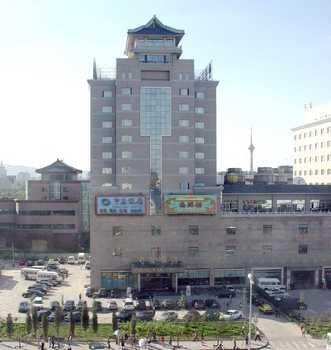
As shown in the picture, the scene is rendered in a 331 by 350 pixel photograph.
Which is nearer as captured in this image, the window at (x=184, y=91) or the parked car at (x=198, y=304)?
the parked car at (x=198, y=304)

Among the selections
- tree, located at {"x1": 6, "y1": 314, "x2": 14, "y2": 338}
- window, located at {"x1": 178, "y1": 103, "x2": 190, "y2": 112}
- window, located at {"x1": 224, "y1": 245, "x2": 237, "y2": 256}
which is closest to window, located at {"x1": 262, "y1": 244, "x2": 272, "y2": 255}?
window, located at {"x1": 224, "y1": 245, "x2": 237, "y2": 256}

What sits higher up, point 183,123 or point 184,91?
point 184,91

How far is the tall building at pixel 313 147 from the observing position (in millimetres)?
103312

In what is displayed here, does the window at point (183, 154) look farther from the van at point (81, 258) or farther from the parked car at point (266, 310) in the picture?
the parked car at point (266, 310)

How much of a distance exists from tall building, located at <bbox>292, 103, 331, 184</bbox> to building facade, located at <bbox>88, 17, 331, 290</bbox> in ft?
64.6

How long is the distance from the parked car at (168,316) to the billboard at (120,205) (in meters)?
16.9

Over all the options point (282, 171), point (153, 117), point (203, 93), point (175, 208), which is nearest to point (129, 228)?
point (175, 208)

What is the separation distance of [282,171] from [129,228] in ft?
290

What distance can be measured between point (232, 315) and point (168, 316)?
23.7ft

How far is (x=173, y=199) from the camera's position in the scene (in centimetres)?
6975

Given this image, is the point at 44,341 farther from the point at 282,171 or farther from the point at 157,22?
the point at 282,171

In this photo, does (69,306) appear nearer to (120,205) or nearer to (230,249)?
(120,205)

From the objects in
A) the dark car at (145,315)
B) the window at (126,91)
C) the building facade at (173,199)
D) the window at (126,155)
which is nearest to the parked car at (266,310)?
the building facade at (173,199)

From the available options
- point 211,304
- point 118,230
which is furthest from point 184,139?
point 211,304
